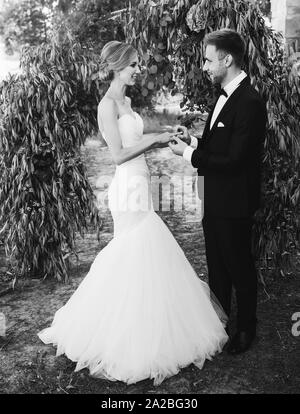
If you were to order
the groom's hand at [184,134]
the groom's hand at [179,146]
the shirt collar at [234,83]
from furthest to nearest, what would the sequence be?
the groom's hand at [184,134] → the groom's hand at [179,146] → the shirt collar at [234,83]

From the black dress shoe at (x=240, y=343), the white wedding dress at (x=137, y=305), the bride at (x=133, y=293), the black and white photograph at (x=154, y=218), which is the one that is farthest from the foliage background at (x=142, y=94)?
the black dress shoe at (x=240, y=343)

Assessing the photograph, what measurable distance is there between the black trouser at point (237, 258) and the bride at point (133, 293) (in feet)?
0.64

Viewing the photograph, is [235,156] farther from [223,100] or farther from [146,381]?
[146,381]

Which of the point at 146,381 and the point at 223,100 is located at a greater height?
the point at 223,100

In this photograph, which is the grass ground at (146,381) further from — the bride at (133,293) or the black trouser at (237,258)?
the black trouser at (237,258)

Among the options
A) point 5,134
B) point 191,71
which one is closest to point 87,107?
point 5,134

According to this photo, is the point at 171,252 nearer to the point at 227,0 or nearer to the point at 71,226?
the point at 71,226

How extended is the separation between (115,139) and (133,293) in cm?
101

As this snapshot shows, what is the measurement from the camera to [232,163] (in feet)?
9.21

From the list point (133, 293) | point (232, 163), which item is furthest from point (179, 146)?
point (133, 293)

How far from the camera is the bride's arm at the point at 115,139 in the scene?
9.71 ft

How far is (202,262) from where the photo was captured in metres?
4.99

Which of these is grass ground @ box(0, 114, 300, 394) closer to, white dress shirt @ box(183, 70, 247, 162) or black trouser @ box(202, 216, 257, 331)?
black trouser @ box(202, 216, 257, 331)

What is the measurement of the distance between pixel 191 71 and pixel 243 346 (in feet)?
6.99
